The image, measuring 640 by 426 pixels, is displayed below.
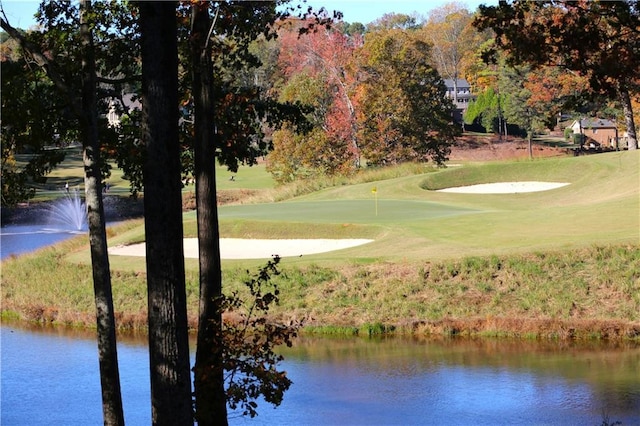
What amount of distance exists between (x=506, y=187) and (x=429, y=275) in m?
24.0

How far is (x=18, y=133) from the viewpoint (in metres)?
12.6

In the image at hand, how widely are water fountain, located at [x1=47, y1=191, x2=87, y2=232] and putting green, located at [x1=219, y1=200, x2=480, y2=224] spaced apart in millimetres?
12185

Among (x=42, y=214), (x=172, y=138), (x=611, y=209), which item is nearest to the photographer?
(x=172, y=138)

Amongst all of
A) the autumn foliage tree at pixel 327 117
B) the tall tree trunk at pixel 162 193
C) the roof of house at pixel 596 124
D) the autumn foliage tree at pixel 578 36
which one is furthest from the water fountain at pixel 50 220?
the roof of house at pixel 596 124

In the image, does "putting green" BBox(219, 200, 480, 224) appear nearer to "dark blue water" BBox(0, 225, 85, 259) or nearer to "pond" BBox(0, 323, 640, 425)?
"dark blue water" BBox(0, 225, 85, 259)

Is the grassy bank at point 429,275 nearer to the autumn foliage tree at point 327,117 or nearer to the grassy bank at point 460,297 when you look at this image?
the grassy bank at point 460,297

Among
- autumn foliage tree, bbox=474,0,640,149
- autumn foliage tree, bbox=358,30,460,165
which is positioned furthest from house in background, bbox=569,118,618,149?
autumn foliage tree, bbox=474,0,640,149

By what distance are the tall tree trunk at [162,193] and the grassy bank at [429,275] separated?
14.1 metres

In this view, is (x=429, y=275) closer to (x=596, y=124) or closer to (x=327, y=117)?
(x=327, y=117)

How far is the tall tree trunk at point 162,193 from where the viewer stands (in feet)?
29.1

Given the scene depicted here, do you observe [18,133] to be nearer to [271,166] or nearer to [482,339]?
[482,339]

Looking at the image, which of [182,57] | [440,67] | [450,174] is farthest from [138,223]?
[440,67]

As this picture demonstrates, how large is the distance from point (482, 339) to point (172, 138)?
47.0 ft

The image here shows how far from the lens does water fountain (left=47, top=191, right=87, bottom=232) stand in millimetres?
50166
